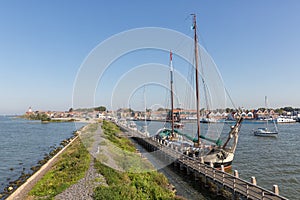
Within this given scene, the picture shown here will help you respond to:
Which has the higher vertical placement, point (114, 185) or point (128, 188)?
point (128, 188)

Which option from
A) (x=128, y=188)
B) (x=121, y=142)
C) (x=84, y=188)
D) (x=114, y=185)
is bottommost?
(x=121, y=142)

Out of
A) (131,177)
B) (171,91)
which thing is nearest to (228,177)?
(131,177)

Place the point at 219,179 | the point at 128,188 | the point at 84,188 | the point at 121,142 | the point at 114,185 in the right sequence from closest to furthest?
the point at 128,188, the point at 114,185, the point at 84,188, the point at 219,179, the point at 121,142

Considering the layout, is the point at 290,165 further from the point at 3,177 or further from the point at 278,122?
the point at 278,122

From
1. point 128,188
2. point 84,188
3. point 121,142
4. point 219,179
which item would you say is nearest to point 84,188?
point 84,188

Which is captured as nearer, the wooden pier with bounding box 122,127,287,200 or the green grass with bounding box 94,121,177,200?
the green grass with bounding box 94,121,177,200

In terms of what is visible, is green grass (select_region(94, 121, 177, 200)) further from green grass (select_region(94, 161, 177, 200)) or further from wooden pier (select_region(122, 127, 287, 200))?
wooden pier (select_region(122, 127, 287, 200))

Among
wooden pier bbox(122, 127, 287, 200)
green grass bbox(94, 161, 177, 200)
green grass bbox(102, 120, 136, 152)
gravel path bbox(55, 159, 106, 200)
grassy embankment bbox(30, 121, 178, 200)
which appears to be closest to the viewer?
green grass bbox(94, 161, 177, 200)

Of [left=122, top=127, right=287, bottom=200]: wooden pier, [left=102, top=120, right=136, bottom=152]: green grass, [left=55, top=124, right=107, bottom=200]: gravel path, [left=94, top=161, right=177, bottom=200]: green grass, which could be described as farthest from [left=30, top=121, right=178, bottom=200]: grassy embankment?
[left=102, top=120, right=136, bottom=152]: green grass

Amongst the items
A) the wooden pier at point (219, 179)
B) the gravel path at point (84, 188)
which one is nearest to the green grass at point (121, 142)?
the wooden pier at point (219, 179)

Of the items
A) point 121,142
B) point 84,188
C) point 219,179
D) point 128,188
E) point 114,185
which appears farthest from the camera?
point 121,142

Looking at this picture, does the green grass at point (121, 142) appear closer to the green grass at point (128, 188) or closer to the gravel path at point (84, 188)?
the green grass at point (128, 188)

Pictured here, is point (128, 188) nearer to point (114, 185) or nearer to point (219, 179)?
point (114, 185)

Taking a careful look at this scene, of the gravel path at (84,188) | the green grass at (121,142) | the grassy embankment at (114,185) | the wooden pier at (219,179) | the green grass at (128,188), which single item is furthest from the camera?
the green grass at (121,142)
